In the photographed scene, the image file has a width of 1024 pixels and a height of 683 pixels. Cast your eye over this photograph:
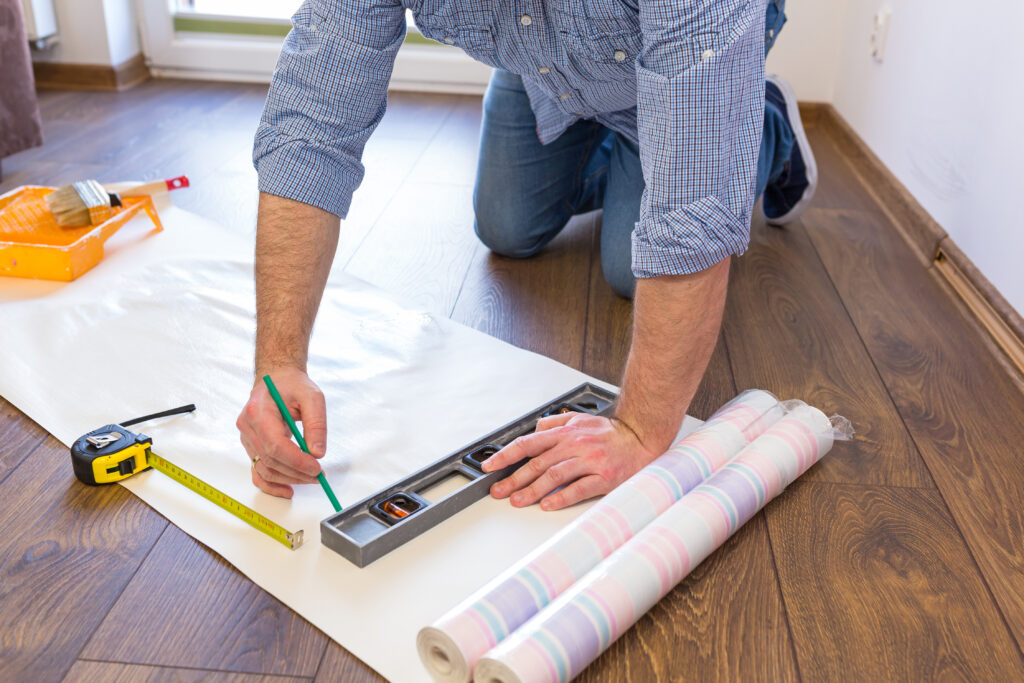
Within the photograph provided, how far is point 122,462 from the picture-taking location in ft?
3.63

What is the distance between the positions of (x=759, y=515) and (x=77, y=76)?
284 centimetres

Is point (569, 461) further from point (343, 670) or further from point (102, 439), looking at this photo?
point (102, 439)

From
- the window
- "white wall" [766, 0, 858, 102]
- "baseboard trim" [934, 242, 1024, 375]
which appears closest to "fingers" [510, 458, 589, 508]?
"baseboard trim" [934, 242, 1024, 375]

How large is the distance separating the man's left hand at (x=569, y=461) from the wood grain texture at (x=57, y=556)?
1.38ft

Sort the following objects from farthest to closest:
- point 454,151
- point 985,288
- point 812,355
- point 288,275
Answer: point 454,151
point 985,288
point 812,355
point 288,275

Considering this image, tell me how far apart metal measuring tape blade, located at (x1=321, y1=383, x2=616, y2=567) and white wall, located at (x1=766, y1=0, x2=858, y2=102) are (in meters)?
2.09

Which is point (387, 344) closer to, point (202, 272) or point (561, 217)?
point (202, 272)

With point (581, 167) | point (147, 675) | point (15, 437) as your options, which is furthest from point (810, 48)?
point (147, 675)

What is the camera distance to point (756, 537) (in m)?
1.07

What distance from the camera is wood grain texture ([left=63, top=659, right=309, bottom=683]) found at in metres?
0.84

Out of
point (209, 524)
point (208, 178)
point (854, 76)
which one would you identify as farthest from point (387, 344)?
point (854, 76)

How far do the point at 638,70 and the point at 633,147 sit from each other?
721mm

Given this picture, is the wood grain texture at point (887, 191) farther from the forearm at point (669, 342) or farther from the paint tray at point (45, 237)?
the paint tray at point (45, 237)

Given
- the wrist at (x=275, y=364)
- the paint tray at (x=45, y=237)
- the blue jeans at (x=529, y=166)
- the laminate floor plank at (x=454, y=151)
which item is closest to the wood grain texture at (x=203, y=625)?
the wrist at (x=275, y=364)
